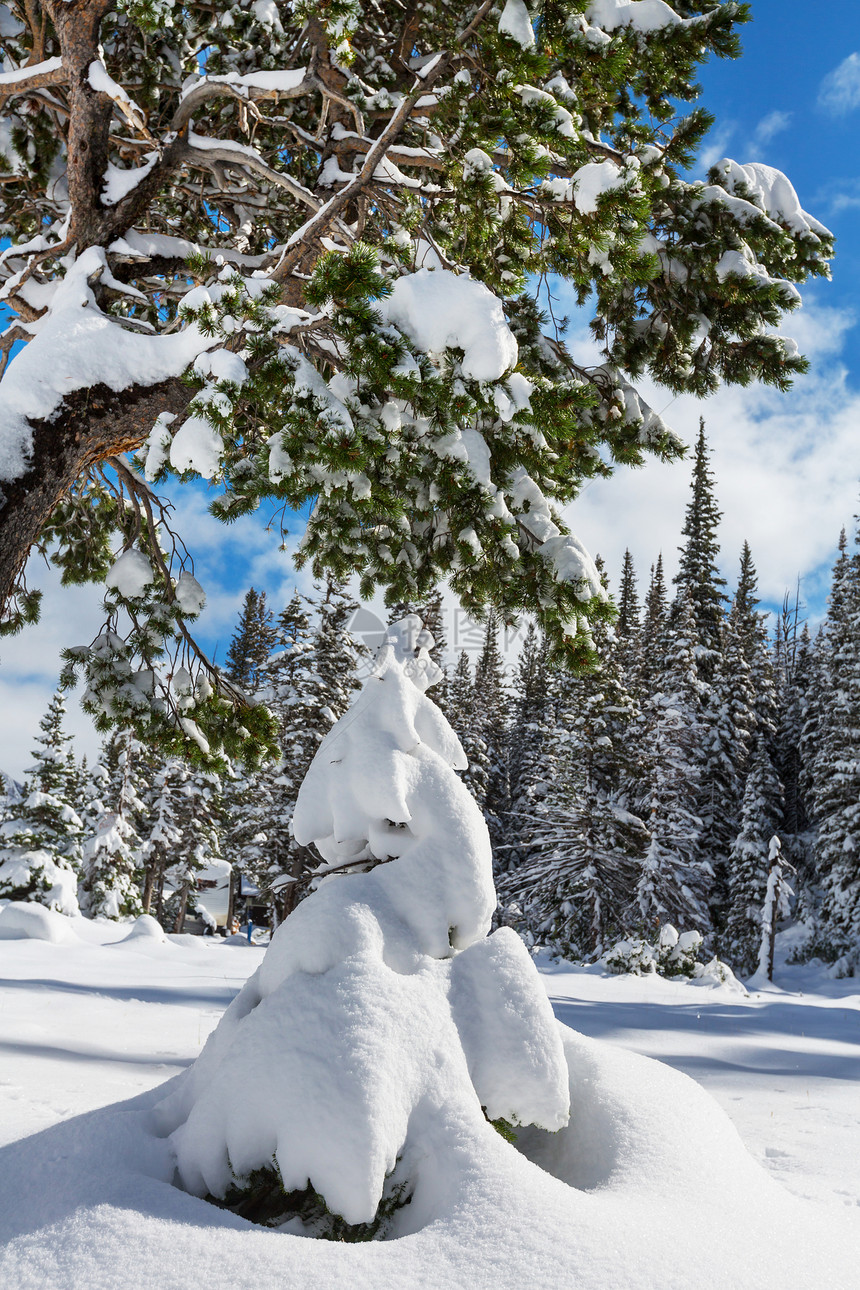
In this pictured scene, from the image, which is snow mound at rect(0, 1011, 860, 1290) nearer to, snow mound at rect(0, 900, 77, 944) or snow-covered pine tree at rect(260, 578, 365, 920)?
snow mound at rect(0, 900, 77, 944)

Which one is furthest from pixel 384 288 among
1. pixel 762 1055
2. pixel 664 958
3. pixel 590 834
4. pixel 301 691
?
pixel 590 834

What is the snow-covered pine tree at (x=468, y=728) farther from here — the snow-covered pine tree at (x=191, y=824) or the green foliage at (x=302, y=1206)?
the green foliage at (x=302, y=1206)

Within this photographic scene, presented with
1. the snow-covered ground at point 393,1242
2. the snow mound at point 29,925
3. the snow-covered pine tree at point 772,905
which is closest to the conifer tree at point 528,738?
the snow-covered pine tree at point 772,905

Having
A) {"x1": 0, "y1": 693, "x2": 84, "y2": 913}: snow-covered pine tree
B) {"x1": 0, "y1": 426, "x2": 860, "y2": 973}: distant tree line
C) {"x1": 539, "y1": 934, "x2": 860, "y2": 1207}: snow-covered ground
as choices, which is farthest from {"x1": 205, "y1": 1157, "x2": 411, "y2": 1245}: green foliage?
{"x1": 0, "y1": 693, "x2": 84, "y2": 913}: snow-covered pine tree

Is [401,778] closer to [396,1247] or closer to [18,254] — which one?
[396,1247]

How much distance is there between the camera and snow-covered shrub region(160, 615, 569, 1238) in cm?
225

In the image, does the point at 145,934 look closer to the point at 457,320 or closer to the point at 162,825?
the point at 457,320

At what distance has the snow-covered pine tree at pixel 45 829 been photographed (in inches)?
870

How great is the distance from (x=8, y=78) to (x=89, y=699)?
13.3ft

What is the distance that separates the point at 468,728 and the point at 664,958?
16.5 metres

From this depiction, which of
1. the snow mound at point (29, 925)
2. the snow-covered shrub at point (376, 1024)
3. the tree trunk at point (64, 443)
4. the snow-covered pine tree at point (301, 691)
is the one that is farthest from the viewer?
the snow-covered pine tree at point (301, 691)

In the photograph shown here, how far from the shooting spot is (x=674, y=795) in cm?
2822

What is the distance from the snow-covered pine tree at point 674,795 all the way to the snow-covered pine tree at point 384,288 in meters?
23.7

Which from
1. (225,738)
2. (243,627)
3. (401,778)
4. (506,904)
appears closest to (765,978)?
(506,904)
